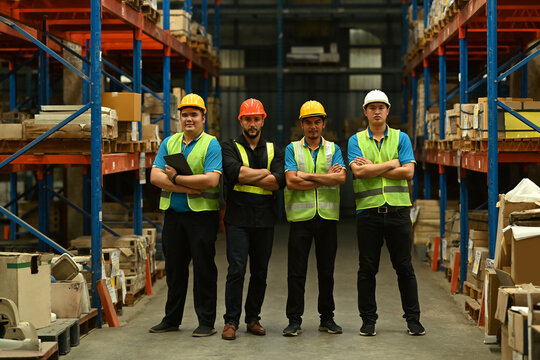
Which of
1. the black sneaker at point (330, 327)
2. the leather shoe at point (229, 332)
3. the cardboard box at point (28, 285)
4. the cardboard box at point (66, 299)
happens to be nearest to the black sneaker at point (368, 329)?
the black sneaker at point (330, 327)

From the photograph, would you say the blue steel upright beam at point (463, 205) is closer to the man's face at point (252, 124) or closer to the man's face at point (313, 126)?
the man's face at point (313, 126)

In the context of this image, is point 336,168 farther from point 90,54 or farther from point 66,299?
point 90,54

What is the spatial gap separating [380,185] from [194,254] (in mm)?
1821

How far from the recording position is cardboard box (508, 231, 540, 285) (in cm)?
589

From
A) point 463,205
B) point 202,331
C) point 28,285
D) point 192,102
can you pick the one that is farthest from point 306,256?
point 463,205

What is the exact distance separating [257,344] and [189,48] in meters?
7.82

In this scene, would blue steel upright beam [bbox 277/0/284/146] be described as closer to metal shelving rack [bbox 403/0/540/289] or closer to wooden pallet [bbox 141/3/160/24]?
metal shelving rack [bbox 403/0/540/289]

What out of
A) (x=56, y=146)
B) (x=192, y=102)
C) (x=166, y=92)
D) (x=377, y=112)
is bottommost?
(x=56, y=146)

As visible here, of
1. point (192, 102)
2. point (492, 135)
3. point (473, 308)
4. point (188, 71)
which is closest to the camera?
point (192, 102)

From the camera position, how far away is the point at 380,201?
21.7 feet

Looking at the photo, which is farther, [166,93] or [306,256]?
[166,93]

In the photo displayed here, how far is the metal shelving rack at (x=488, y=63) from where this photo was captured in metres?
7.48

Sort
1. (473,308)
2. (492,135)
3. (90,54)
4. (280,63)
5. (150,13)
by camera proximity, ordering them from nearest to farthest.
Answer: (492,135) → (473,308) → (90,54) → (150,13) → (280,63)

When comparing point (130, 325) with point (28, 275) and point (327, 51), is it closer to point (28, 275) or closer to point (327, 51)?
point (28, 275)
